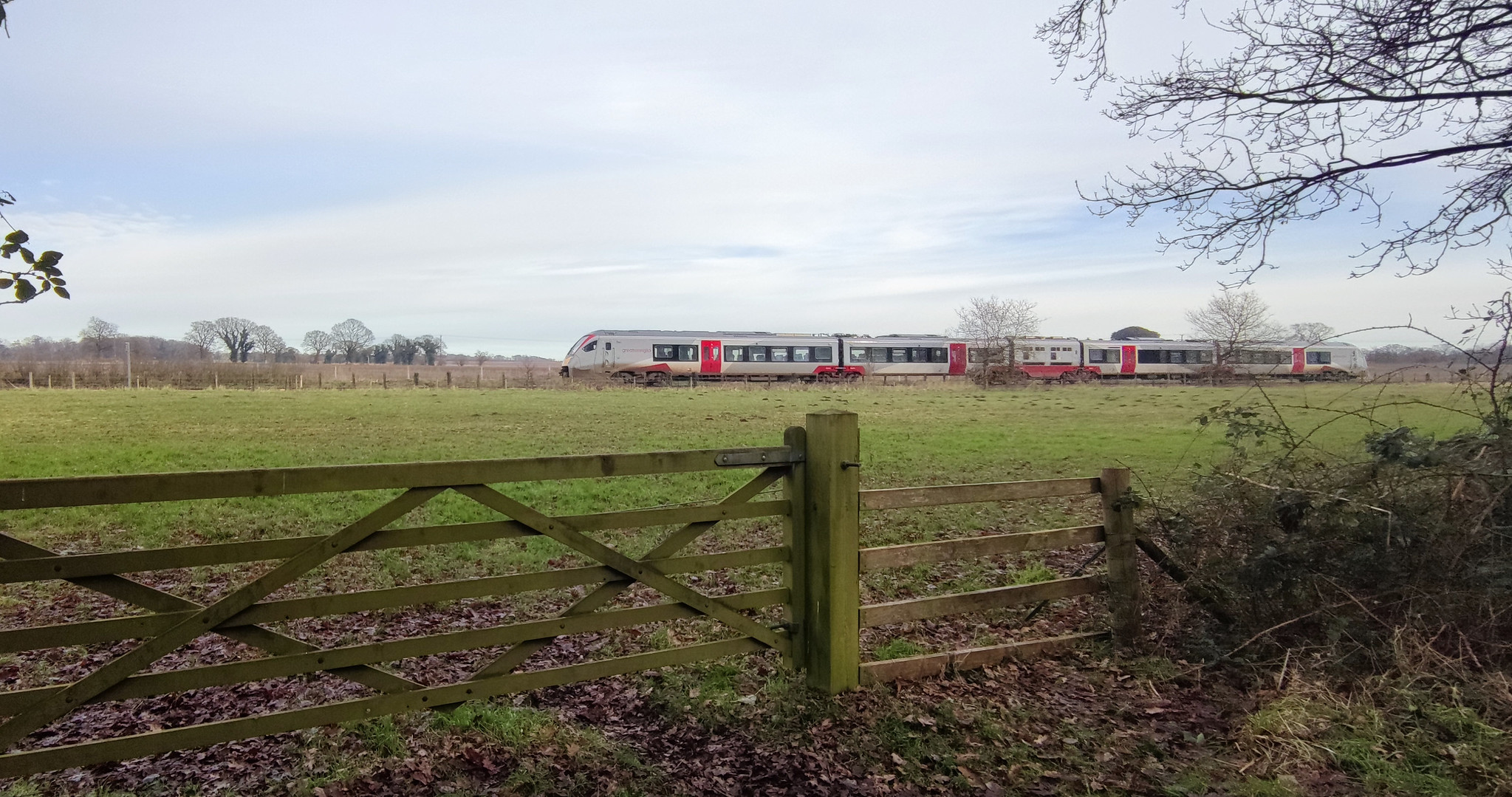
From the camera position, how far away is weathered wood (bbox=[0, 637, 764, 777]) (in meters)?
3.14

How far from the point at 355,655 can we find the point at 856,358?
162 feet

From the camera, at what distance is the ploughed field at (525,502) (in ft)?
15.6

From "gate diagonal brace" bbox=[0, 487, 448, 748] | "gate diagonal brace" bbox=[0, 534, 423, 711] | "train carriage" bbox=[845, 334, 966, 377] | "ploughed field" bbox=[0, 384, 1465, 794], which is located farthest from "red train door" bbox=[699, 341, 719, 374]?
"gate diagonal brace" bbox=[0, 487, 448, 748]

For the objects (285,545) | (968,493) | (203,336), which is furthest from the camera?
(203,336)

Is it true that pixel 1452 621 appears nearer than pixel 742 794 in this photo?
No

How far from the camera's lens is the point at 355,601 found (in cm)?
360

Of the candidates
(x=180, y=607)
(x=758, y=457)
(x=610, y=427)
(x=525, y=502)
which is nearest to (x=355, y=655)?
(x=180, y=607)

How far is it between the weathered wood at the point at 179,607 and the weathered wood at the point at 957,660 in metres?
2.47

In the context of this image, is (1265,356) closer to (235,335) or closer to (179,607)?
(179,607)

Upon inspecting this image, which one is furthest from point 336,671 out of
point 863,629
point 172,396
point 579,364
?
point 579,364

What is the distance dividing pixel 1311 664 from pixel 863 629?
8.73 ft

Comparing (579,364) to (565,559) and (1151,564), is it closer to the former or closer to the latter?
(565,559)

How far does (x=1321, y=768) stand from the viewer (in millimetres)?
3629

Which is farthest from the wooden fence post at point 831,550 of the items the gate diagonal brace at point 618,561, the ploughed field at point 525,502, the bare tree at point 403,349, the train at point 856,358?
the bare tree at point 403,349
